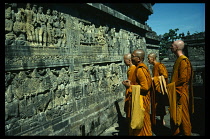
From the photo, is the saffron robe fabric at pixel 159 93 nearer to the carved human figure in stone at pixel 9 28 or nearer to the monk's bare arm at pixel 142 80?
the monk's bare arm at pixel 142 80

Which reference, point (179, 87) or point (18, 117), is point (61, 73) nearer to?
point (18, 117)

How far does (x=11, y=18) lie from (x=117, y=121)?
15.0 feet

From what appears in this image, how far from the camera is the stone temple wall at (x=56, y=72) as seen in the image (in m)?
3.26

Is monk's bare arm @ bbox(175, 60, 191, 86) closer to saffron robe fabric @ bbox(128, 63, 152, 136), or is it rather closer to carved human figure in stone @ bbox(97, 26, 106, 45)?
saffron robe fabric @ bbox(128, 63, 152, 136)

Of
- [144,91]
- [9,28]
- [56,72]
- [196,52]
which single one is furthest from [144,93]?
[196,52]

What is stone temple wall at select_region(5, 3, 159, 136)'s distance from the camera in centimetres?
326

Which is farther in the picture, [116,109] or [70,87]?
[116,109]

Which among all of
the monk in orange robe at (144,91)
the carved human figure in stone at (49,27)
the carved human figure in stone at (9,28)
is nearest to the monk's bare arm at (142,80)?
the monk in orange robe at (144,91)

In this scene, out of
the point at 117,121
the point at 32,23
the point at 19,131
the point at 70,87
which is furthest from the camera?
the point at 117,121

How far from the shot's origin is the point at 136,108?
368 cm

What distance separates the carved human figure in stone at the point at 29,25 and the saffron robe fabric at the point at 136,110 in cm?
261

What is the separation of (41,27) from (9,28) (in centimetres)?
77

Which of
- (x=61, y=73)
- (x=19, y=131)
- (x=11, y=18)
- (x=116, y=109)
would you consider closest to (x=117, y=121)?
(x=116, y=109)

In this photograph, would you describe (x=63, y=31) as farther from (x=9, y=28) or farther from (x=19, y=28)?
(x=9, y=28)
